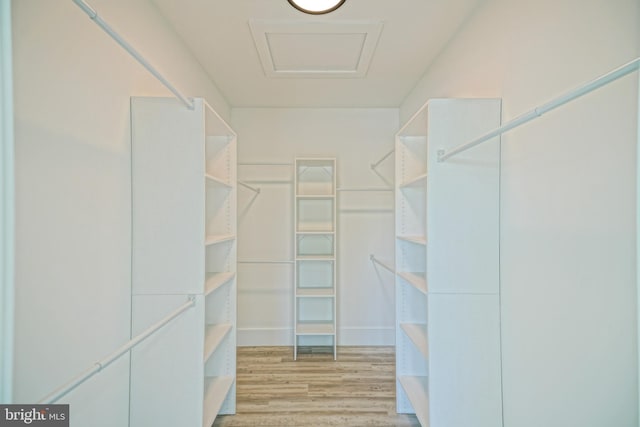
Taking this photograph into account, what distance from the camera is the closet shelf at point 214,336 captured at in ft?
6.32

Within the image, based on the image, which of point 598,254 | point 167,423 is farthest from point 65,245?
point 598,254

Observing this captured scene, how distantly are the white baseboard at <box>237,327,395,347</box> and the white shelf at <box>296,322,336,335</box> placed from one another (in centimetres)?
21

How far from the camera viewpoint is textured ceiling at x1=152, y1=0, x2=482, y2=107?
1.94m

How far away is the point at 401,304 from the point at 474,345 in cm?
66

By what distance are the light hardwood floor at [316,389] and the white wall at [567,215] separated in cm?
107

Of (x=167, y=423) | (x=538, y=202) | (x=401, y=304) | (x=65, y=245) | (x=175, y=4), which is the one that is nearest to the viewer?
(x=65, y=245)

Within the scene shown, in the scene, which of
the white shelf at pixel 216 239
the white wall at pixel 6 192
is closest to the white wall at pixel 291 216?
the white shelf at pixel 216 239

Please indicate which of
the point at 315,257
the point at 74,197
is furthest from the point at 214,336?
the point at 315,257

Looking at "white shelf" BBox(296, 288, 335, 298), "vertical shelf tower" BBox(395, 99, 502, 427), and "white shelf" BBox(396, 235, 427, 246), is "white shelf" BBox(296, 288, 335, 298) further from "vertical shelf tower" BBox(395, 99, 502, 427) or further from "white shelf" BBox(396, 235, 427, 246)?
"vertical shelf tower" BBox(395, 99, 502, 427)

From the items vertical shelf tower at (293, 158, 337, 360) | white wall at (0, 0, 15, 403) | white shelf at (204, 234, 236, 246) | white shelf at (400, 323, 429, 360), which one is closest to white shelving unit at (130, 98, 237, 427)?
white shelf at (204, 234, 236, 246)

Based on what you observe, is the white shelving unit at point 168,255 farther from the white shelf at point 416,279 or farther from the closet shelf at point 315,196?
the closet shelf at point 315,196

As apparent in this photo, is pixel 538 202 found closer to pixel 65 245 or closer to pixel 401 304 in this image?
pixel 401 304

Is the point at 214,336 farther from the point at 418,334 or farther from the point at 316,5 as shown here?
the point at 316,5

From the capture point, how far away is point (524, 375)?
1.55m
